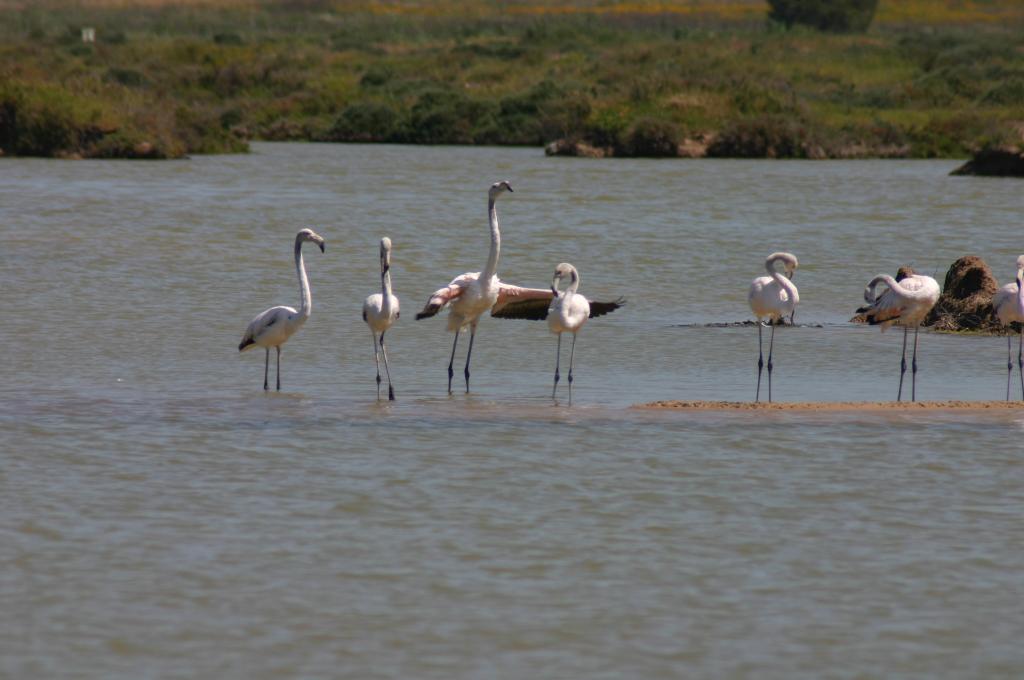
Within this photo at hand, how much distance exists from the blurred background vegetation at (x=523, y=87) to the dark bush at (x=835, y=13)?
10cm

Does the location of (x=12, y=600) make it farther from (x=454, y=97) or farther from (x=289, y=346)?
(x=454, y=97)

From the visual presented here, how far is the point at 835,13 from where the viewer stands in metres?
89.4

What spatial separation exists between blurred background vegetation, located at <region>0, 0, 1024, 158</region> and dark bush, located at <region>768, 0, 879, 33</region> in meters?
0.10

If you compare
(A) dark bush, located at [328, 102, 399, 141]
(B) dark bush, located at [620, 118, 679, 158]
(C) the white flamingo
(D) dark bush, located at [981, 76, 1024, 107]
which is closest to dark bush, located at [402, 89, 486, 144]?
(A) dark bush, located at [328, 102, 399, 141]

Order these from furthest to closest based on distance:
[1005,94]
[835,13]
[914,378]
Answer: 1. [835,13]
2. [1005,94]
3. [914,378]

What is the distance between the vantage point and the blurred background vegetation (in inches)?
1837

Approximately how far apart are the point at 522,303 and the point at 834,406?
9.80 feet

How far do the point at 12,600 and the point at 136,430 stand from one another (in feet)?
13.1

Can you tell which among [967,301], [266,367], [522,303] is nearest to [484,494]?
[266,367]

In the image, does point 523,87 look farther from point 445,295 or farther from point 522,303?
point 445,295

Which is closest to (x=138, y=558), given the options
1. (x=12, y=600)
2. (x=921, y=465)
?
(x=12, y=600)

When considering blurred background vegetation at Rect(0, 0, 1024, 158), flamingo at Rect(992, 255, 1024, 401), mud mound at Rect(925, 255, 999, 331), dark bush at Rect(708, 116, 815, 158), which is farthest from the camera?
dark bush at Rect(708, 116, 815, 158)

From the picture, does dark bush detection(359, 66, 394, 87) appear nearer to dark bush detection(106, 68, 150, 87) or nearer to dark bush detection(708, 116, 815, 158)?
dark bush detection(106, 68, 150, 87)

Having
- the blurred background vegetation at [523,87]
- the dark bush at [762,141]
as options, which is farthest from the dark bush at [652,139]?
the dark bush at [762,141]
